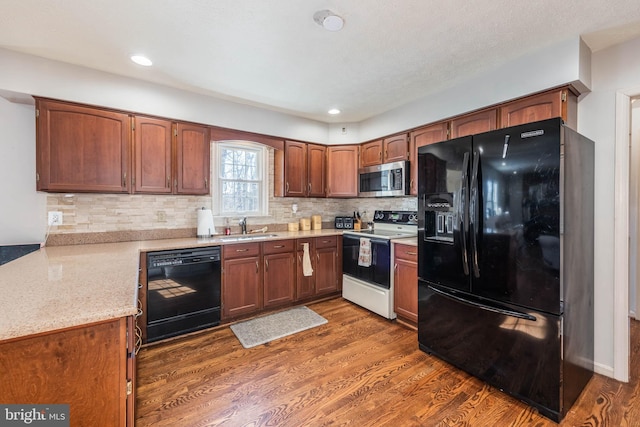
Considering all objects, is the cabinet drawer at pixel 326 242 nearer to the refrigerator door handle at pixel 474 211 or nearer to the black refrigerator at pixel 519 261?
the black refrigerator at pixel 519 261

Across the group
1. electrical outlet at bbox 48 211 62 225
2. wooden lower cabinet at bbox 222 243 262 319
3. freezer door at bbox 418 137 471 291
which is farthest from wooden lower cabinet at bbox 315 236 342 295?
electrical outlet at bbox 48 211 62 225

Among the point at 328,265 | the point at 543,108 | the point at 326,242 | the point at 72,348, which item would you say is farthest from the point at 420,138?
the point at 72,348

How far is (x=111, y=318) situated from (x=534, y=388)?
2379mm

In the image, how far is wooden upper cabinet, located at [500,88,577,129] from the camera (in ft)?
7.01

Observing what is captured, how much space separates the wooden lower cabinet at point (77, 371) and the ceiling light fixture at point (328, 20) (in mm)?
1995

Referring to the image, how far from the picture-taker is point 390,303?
313 cm

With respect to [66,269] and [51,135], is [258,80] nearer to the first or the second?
[51,135]

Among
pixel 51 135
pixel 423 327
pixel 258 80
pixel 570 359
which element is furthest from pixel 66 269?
pixel 570 359

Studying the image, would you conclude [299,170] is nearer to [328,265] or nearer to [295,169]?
[295,169]

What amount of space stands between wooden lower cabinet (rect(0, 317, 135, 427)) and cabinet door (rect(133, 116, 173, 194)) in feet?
7.19

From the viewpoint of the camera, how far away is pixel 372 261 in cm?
333

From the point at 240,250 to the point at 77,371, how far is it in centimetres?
212

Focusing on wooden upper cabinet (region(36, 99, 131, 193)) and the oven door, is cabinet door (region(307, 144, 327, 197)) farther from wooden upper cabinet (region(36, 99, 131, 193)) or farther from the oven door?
wooden upper cabinet (region(36, 99, 131, 193))

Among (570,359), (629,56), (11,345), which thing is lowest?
(570,359)
